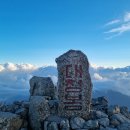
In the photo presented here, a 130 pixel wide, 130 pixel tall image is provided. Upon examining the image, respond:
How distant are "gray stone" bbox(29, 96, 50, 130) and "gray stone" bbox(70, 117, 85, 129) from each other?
7.50 feet

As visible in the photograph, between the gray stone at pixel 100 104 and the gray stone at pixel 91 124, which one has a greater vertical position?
the gray stone at pixel 100 104

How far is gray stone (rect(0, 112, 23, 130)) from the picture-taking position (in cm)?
2539

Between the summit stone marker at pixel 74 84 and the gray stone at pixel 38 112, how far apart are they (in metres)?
1.23

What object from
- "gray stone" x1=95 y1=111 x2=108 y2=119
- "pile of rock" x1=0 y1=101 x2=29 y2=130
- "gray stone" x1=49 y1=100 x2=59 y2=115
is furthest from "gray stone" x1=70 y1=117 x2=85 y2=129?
"pile of rock" x1=0 y1=101 x2=29 y2=130

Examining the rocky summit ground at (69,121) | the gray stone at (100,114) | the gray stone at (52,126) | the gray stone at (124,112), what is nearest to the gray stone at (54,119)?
the rocky summit ground at (69,121)

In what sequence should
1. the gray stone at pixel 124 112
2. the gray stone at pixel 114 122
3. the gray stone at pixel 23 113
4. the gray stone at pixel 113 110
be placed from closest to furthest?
the gray stone at pixel 114 122
the gray stone at pixel 23 113
the gray stone at pixel 113 110
the gray stone at pixel 124 112

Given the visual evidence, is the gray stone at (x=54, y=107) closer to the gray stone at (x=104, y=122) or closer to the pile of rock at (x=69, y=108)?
the pile of rock at (x=69, y=108)

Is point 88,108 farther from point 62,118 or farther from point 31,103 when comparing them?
point 31,103

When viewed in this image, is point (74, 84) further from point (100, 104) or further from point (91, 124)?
point (100, 104)

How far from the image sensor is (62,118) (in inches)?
1054

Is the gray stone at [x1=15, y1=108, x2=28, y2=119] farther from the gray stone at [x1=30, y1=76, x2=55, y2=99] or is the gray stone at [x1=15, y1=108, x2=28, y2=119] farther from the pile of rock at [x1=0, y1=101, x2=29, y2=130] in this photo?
the gray stone at [x1=30, y1=76, x2=55, y2=99]

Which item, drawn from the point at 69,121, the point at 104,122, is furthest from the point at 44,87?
the point at 104,122

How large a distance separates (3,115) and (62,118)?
4.64 metres

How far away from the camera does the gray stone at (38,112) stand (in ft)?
87.7
